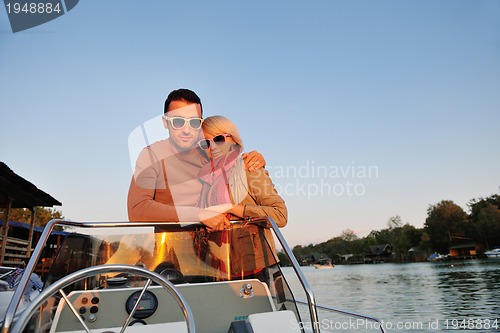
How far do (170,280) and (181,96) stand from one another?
4.67 feet

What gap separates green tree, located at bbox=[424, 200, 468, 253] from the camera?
7675cm

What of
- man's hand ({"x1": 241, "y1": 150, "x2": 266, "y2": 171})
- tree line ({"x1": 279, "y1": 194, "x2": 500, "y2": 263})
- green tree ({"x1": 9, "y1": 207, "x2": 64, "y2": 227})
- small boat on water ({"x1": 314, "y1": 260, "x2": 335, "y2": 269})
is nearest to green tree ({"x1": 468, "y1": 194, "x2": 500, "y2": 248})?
tree line ({"x1": 279, "y1": 194, "x2": 500, "y2": 263})

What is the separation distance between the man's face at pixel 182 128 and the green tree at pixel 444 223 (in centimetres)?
8547

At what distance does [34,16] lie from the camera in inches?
254

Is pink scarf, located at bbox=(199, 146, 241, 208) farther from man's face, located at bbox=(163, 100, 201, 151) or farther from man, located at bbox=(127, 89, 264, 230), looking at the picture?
man's face, located at bbox=(163, 100, 201, 151)

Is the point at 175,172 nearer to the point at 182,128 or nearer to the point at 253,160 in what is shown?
the point at 182,128

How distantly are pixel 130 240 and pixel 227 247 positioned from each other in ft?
2.06

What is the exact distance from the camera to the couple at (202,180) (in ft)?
8.08

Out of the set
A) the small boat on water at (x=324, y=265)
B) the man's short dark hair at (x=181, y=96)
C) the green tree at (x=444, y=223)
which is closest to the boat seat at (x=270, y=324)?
the man's short dark hair at (x=181, y=96)

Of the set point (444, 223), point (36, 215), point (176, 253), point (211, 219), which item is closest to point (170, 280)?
point (176, 253)

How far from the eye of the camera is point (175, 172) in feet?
8.95

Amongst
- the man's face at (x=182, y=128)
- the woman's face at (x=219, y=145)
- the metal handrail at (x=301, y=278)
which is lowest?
the metal handrail at (x=301, y=278)

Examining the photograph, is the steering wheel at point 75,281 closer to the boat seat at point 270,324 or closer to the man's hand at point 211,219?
the boat seat at point 270,324

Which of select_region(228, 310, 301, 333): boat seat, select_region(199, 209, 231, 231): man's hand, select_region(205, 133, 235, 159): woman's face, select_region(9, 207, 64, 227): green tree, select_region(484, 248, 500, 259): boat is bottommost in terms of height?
select_region(484, 248, 500, 259): boat
